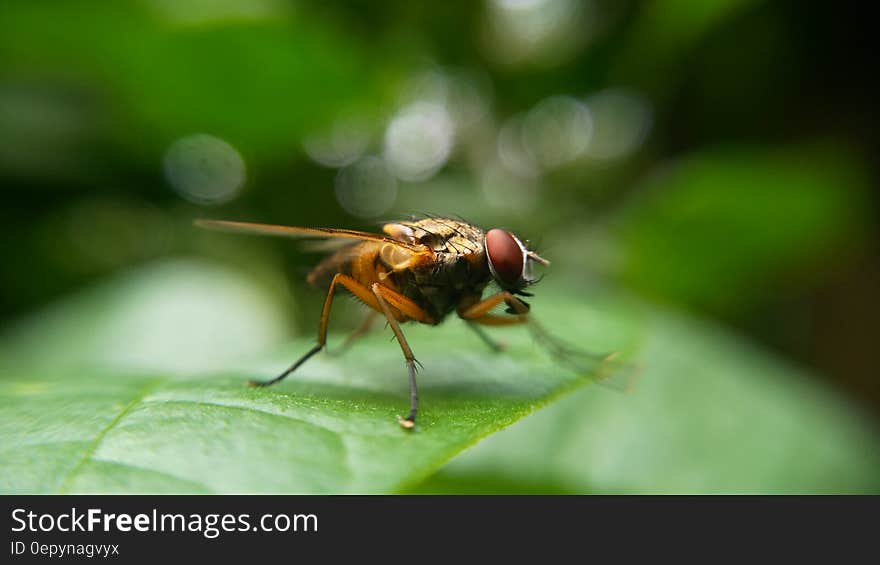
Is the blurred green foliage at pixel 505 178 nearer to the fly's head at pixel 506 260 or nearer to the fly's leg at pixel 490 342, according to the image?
the fly's leg at pixel 490 342

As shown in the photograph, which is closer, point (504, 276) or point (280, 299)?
point (504, 276)

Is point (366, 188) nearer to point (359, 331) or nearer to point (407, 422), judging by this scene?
point (359, 331)

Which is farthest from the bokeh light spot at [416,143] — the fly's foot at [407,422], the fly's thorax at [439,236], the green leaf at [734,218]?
the fly's foot at [407,422]

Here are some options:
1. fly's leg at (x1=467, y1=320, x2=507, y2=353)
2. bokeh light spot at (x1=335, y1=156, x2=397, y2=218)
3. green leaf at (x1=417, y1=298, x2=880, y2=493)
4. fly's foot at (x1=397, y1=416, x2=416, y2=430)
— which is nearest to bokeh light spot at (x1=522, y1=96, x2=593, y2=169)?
bokeh light spot at (x1=335, y1=156, x2=397, y2=218)

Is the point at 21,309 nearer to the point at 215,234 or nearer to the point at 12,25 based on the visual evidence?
the point at 215,234

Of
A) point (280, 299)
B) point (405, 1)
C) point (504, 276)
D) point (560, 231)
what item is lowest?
point (280, 299)

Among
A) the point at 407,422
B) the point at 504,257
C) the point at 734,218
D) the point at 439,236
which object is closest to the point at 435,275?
the point at 439,236
